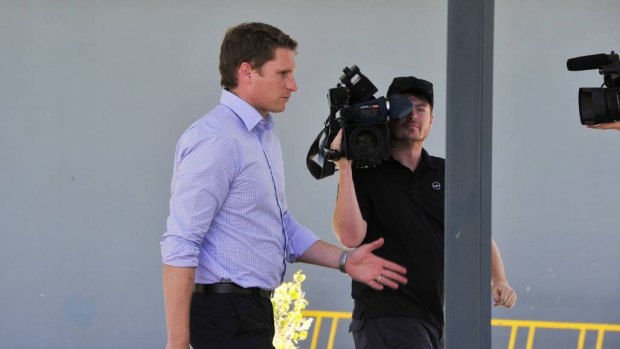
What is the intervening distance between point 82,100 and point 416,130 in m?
2.94

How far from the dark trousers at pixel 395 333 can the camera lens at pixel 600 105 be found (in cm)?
89

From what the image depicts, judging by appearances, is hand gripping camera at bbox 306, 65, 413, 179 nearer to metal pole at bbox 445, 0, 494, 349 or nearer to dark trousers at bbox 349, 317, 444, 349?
dark trousers at bbox 349, 317, 444, 349

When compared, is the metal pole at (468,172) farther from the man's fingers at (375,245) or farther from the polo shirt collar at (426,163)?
the polo shirt collar at (426,163)

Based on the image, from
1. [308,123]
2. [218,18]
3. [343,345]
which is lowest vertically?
[343,345]

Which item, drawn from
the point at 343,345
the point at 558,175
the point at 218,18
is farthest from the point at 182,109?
the point at 558,175

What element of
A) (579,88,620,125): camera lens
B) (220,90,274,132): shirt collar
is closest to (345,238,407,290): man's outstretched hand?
(220,90,274,132): shirt collar

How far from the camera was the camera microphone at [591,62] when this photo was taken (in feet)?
12.0

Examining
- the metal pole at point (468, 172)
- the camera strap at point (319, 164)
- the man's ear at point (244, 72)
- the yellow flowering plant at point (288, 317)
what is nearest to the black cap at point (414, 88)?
the camera strap at point (319, 164)

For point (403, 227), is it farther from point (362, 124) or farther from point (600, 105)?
point (600, 105)

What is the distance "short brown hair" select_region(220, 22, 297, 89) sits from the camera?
3609 mm

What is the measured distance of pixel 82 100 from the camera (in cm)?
657

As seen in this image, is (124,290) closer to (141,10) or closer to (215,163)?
(141,10)

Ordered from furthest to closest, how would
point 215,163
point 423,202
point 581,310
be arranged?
point 581,310 → point 423,202 → point 215,163

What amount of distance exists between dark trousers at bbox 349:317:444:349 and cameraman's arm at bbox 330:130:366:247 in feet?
0.91
